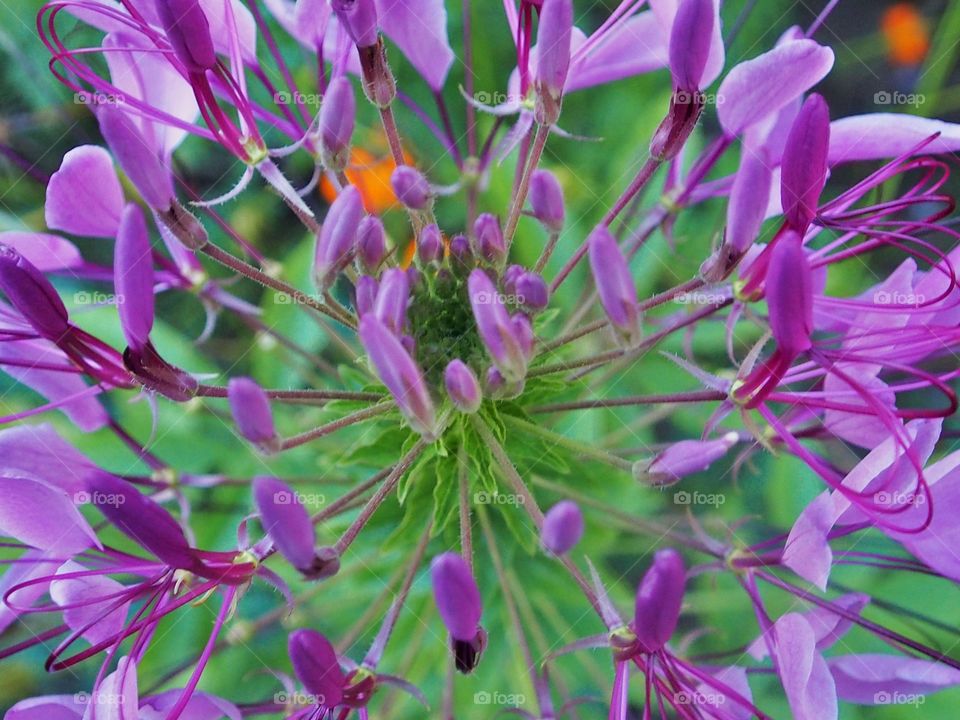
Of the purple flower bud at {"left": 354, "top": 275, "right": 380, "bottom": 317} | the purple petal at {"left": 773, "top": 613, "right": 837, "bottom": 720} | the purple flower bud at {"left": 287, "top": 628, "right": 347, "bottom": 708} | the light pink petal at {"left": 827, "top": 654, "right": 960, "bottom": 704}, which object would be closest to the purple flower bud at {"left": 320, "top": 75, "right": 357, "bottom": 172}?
the purple flower bud at {"left": 354, "top": 275, "right": 380, "bottom": 317}

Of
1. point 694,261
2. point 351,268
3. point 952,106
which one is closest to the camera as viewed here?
point 351,268

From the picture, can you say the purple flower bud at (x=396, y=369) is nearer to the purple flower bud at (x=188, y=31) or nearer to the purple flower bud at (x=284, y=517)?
the purple flower bud at (x=284, y=517)

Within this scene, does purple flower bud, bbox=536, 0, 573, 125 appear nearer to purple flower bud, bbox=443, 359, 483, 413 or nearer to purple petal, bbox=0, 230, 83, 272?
purple flower bud, bbox=443, 359, 483, 413

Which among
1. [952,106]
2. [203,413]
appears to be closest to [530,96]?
[203,413]

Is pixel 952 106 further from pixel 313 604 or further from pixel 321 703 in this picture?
pixel 321 703

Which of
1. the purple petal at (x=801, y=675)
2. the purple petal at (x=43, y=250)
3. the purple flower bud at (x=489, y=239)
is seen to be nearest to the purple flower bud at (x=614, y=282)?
the purple flower bud at (x=489, y=239)

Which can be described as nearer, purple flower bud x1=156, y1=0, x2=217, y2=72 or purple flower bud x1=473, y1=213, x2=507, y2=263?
purple flower bud x1=156, y1=0, x2=217, y2=72

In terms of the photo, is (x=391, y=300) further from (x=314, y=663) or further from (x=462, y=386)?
(x=314, y=663)
